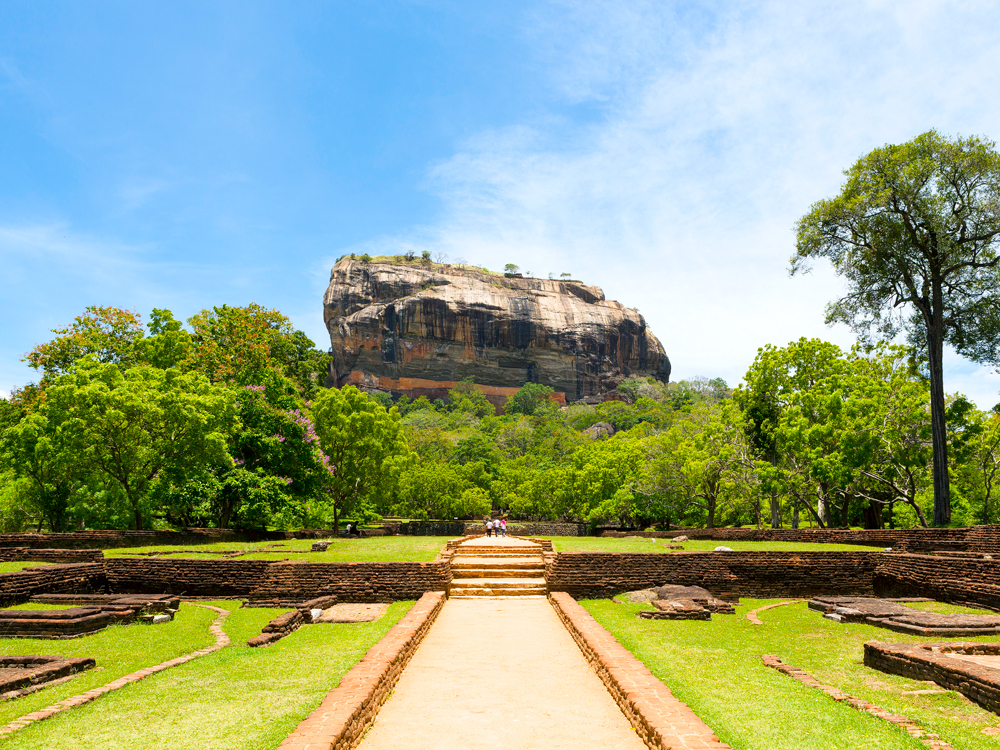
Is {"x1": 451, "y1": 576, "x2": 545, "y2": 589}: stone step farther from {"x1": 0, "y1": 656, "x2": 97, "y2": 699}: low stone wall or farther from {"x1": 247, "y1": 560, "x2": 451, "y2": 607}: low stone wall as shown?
{"x1": 0, "y1": 656, "x2": 97, "y2": 699}: low stone wall

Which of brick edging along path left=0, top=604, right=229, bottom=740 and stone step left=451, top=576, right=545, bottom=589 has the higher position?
brick edging along path left=0, top=604, right=229, bottom=740

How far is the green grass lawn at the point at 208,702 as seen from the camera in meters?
4.82

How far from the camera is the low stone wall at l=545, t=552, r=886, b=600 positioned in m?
13.5

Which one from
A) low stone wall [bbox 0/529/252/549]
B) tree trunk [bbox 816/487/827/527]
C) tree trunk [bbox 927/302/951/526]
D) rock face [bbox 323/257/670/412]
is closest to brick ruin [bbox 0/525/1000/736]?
low stone wall [bbox 0/529/252/549]

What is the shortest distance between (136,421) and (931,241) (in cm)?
2649

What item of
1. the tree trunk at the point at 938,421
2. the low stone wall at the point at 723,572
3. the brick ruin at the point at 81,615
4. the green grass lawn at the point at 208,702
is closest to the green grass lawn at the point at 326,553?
the brick ruin at the point at 81,615

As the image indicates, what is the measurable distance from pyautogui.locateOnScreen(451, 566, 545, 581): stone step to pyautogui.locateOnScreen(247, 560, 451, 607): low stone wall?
2.74 ft

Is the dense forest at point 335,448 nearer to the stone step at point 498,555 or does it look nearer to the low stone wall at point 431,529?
the low stone wall at point 431,529

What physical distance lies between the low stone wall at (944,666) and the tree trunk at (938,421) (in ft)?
44.6

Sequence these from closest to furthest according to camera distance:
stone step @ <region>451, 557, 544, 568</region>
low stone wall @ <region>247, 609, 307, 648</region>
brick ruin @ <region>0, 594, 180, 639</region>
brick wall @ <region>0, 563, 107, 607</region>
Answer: low stone wall @ <region>247, 609, 307, 648</region> → brick ruin @ <region>0, 594, 180, 639</region> → brick wall @ <region>0, 563, 107, 607</region> → stone step @ <region>451, 557, 544, 568</region>

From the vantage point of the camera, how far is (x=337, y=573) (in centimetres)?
1259

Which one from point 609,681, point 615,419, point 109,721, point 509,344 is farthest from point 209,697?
point 509,344

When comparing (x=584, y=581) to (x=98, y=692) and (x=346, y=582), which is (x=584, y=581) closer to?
(x=346, y=582)

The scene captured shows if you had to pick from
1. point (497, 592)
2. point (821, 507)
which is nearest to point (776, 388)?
point (821, 507)
